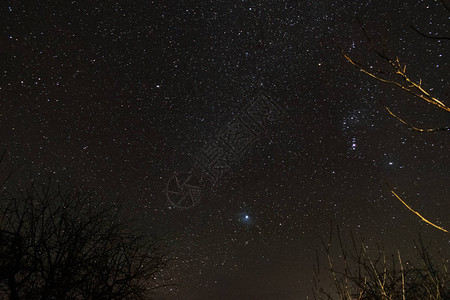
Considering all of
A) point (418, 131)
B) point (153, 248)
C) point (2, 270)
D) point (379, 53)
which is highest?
point (153, 248)

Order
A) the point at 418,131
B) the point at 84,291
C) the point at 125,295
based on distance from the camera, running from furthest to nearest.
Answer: the point at 125,295 → the point at 84,291 → the point at 418,131

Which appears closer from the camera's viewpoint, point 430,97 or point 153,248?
point 430,97

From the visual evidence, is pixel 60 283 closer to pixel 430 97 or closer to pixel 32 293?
pixel 32 293

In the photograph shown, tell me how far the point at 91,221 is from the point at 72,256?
4.41ft

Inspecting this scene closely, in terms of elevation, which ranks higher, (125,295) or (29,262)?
(29,262)

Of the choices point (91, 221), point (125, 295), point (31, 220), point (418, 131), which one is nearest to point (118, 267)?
point (125, 295)

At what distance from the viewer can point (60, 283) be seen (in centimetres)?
720

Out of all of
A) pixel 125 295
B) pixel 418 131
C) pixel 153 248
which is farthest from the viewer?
pixel 153 248

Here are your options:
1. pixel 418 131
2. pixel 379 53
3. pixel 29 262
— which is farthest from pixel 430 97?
pixel 29 262

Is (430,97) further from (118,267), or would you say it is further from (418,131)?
(118,267)

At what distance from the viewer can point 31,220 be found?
322 inches

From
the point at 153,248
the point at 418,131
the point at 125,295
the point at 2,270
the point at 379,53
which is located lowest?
the point at 418,131

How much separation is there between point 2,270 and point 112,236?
2.80m

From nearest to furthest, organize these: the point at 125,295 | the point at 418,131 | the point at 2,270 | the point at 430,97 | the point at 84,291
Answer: the point at 430,97, the point at 418,131, the point at 2,270, the point at 84,291, the point at 125,295
